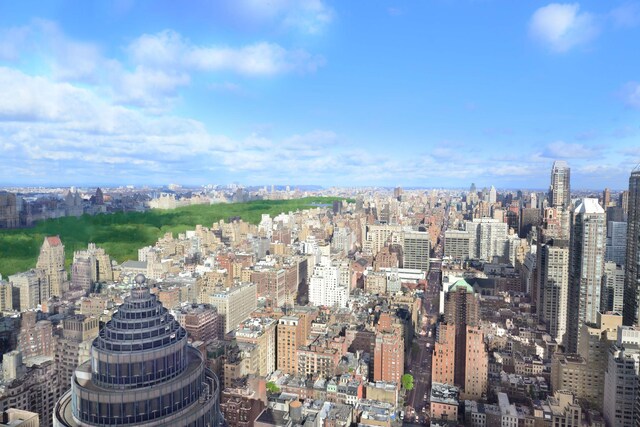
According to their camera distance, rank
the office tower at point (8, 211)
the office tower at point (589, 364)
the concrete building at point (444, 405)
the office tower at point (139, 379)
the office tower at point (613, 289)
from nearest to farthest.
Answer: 1. the office tower at point (139, 379)
2. the concrete building at point (444, 405)
3. the office tower at point (589, 364)
4. the office tower at point (613, 289)
5. the office tower at point (8, 211)

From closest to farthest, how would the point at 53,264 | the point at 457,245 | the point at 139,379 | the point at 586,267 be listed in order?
the point at 139,379 < the point at 586,267 < the point at 53,264 < the point at 457,245

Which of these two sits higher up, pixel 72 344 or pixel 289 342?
pixel 72 344

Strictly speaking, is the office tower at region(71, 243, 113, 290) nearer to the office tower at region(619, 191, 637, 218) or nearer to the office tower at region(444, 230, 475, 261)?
the office tower at region(444, 230, 475, 261)

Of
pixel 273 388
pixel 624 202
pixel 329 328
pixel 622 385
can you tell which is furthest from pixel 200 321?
pixel 624 202

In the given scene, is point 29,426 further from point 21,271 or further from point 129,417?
point 21,271

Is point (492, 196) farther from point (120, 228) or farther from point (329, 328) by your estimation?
point (120, 228)

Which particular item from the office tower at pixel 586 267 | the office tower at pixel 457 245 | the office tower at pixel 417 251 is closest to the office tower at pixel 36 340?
the office tower at pixel 586 267

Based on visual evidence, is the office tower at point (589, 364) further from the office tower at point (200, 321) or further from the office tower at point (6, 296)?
the office tower at point (6, 296)
